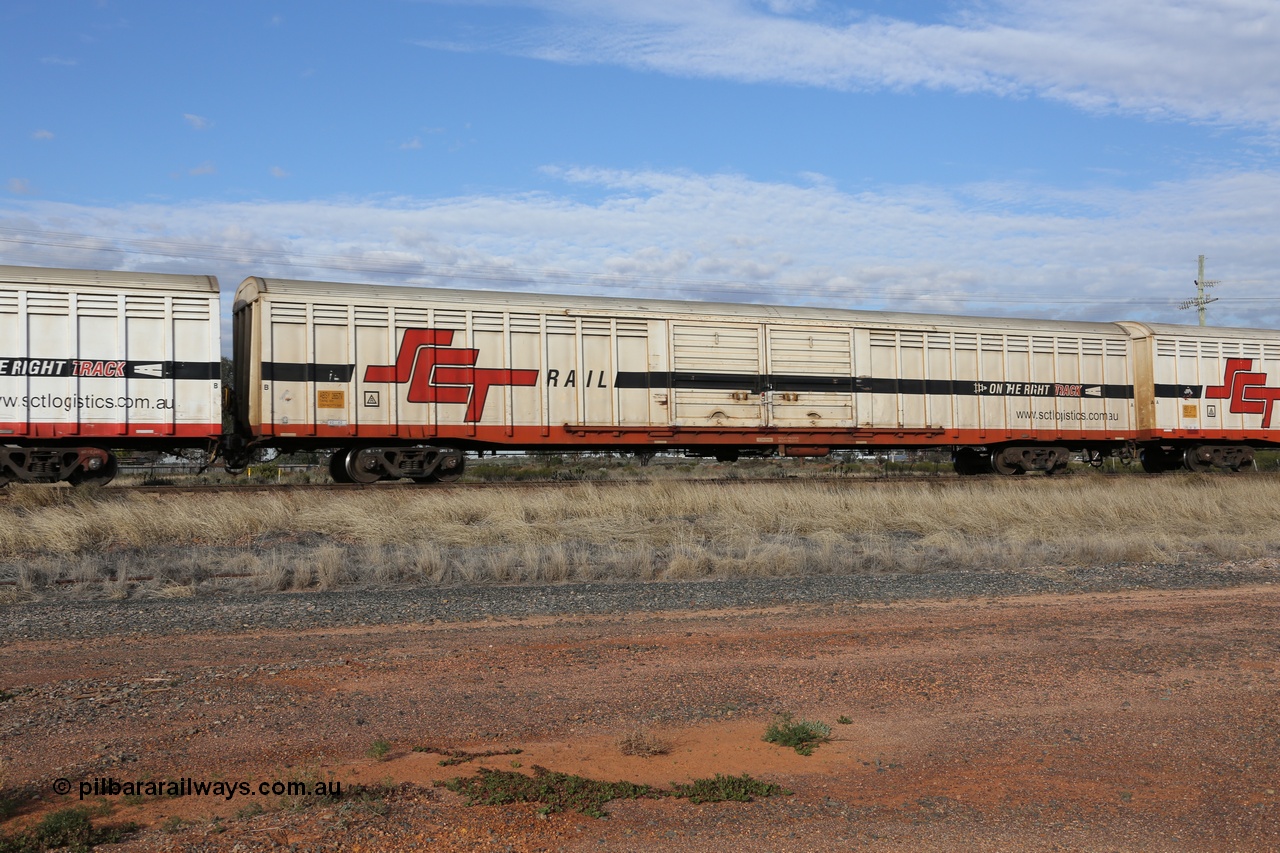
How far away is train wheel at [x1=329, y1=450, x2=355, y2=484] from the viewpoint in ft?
56.0

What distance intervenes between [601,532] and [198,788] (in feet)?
29.3

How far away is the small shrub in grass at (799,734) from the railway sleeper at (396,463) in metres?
13.1

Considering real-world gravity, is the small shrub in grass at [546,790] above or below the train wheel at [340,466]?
below

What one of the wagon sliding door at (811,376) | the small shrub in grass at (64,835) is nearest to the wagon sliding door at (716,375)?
the wagon sliding door at (811,376)

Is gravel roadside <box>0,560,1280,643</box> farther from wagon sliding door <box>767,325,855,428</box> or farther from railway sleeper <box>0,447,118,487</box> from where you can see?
wagon sliding door <box>767,325,855,428</box>

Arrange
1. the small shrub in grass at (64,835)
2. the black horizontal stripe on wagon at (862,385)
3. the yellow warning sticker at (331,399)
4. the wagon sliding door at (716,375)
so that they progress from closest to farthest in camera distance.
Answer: the small shrub in grass at (64,835)
the yellow warning sticker at (331,399)
the black horizontal stripe on wagon at (862,385)
the wagon sliding door at (716,375)

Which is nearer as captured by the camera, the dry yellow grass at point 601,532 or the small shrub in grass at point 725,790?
the small shrub in grass at point 725,790

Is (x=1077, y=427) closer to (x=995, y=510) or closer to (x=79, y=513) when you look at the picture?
(x=995, y=510)

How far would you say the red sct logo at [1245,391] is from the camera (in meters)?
22.5

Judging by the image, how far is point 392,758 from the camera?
4262 millimetres

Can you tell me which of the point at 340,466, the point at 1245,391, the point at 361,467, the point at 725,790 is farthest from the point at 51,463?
the point at 1245,391

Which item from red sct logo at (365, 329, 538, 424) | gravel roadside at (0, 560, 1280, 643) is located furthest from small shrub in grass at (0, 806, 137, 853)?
red sct logo at (365, 329, 538, 424)

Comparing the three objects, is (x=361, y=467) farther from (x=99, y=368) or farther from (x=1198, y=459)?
(x=1198, y=459)

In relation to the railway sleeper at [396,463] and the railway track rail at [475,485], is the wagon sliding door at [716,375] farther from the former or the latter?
the railway sleeper at [396,463]
